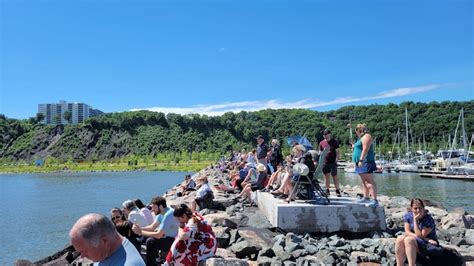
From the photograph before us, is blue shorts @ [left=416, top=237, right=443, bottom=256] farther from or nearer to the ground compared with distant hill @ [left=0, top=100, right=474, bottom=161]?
nearer to the ground

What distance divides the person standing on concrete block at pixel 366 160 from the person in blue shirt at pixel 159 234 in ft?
14.9

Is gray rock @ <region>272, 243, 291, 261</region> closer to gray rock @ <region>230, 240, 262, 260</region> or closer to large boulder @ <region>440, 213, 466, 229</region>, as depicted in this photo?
gray rock @ <region>230, 240, 262, 260</region>

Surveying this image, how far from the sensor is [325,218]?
413 inches

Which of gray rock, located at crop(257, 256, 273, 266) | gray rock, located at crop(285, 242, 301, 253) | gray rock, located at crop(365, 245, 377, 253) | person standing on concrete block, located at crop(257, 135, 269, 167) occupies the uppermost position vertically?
person standing on concrete block, located at crop(257, 135, 269, 167)

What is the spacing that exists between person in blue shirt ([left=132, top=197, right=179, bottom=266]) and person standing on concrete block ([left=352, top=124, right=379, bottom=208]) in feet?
14.9

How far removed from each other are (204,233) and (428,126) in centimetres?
13613

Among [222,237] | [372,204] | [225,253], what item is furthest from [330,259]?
[372,204]

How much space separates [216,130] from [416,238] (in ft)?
576

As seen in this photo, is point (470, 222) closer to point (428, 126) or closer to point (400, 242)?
point (400, 242)

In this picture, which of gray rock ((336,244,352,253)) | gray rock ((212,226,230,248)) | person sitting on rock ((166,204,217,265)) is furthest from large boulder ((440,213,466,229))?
person sitting on rock ((166,204,217,265))

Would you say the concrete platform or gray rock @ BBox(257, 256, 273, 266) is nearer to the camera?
A: gray rock @ BBox(257, 256, 273, 266)

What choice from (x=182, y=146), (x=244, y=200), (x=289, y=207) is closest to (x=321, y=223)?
(x=289, y=207)

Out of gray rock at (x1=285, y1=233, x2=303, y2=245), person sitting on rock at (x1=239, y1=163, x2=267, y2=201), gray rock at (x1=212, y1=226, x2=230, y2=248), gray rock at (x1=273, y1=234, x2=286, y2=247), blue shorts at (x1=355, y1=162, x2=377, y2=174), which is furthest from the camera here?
person sitting on rock at (x1=239, y1=163, x2=267, y2=201)

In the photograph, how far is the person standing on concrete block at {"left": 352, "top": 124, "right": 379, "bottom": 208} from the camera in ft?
34.2
